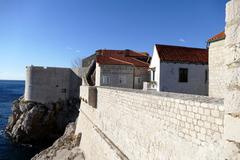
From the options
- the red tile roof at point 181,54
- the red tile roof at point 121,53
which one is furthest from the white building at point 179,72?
the red tile roof at point 121,53

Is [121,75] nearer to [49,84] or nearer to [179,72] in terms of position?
[179,72]

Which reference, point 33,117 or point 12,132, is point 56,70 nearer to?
point 33,117

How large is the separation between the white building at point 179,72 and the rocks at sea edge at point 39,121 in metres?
17.4

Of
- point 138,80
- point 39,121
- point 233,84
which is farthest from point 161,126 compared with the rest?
point 39,121

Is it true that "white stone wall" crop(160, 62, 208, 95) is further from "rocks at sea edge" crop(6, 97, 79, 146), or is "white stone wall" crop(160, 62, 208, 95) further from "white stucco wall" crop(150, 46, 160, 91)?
"rocks at sea edge" crop(6, 97, 79, 146)

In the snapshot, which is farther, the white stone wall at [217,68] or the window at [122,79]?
the window at [122,79]

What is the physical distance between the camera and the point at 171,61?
56.1 feet

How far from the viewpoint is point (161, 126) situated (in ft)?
18.3

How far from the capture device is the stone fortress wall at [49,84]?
31.8m

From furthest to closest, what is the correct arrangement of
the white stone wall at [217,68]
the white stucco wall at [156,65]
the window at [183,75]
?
the white stucco wall at [156,65] → the window at [183,75] → the white stone wall at [217,68]

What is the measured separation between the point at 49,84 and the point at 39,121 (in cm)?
562

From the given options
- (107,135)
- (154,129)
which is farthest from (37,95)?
(154,129)

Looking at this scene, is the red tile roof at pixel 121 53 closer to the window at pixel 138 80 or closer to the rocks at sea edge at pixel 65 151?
the window at pixel 138 80

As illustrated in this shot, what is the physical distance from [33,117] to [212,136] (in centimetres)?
2876
